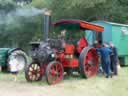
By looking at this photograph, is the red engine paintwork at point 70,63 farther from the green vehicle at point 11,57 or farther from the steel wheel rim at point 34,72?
the green vehicle at point 11,57

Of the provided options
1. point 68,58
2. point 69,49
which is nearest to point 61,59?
point 68,58


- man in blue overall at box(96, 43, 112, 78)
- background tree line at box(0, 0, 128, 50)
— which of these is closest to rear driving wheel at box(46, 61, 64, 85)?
man in blue overall at box(96, 43, 112, 78)

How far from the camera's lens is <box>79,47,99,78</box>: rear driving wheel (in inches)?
498

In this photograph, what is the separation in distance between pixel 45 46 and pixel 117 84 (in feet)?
8.29

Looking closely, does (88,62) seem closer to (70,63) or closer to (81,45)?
(81,45)

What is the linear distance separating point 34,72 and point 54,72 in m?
0.89

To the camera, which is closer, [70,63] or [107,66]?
[70,63]

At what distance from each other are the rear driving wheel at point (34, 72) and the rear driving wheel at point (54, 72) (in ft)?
2.36

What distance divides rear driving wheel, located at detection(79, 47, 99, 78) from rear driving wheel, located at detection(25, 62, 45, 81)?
1.32m

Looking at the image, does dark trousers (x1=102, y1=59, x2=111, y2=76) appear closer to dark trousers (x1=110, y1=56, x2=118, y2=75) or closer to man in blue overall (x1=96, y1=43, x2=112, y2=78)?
man in blue overall (x1=96, y1=43, x2=112, y2=78)

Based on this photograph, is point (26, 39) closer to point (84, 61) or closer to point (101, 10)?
point (101, 10)

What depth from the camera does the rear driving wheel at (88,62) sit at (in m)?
12.6

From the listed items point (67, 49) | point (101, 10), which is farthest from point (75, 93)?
point (101, 10)

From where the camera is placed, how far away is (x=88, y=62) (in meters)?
13.2
